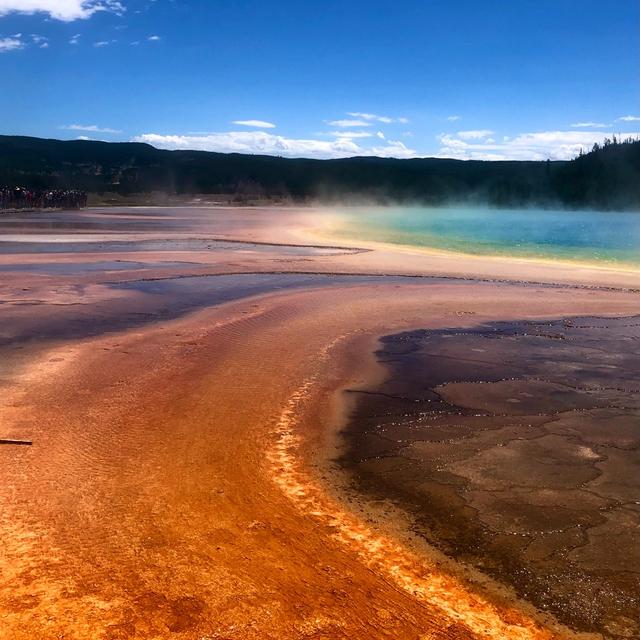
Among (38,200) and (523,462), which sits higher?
(38,200)

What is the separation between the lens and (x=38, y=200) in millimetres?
53344

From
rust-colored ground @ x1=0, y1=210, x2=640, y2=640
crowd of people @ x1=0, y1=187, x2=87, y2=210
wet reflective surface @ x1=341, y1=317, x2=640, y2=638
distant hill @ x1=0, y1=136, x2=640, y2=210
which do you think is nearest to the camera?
rust-colored ground @ x1=0, y1=210, x2=640, y2=640

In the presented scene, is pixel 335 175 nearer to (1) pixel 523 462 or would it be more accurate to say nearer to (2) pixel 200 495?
(1) pixel 523 462

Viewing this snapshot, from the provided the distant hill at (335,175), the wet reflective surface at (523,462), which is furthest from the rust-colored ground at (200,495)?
the distant hill at (335,175)

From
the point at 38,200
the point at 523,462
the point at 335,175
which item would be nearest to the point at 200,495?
the point at 523,462

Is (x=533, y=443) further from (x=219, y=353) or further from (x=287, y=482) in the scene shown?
(x=219, y=353)

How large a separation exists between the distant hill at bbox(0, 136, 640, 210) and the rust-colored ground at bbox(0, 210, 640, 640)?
278ft

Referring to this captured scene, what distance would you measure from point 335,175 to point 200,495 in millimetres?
147384

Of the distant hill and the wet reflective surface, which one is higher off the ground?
the distant hill

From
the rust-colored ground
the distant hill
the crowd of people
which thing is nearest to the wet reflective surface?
the rust-colored ground

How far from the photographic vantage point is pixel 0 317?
9.98 metres

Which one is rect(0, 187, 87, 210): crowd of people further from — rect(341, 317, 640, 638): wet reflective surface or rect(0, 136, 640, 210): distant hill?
rect(341, 317, 640, 638): wet reflective surface

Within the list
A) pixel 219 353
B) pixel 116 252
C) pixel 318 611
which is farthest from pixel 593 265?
pixel 318 611

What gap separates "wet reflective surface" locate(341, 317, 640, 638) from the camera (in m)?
3.49
